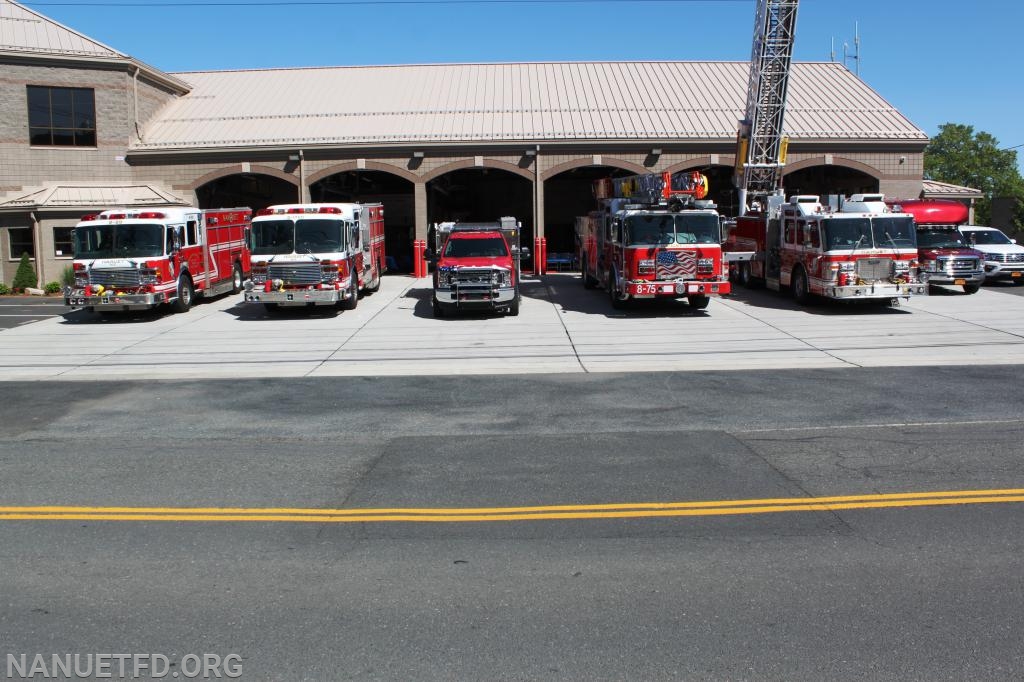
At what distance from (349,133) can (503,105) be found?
6.65 m

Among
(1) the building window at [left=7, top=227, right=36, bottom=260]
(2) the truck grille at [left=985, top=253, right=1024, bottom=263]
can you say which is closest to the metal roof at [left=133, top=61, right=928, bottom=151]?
(1) the building window at [left=7, top=227, right=36, bottom=260]

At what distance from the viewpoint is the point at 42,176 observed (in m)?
35.0

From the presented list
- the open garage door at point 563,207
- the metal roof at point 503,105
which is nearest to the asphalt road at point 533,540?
the metal roof at point 503,105

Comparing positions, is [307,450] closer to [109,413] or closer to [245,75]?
[109,413]

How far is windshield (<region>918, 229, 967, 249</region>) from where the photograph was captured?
27.5 metres

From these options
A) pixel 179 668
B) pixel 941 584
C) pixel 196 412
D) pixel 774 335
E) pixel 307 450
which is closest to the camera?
pixel 179 668

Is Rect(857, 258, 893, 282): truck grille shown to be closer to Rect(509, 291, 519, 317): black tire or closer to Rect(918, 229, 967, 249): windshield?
Rect(918, 229, 967, 249): windshield

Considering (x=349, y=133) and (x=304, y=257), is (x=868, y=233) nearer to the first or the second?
(x=304, y=257)

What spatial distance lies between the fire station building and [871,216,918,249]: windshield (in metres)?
12.8

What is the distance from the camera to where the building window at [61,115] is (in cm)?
3478

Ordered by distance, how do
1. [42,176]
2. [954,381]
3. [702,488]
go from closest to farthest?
[702,488] → [954,381] → [42,176]

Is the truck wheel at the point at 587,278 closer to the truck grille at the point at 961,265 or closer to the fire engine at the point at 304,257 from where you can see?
the fire engine at the point at 304,257

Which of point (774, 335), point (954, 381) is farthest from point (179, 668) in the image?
point (774, 335)

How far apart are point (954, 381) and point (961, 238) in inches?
613
